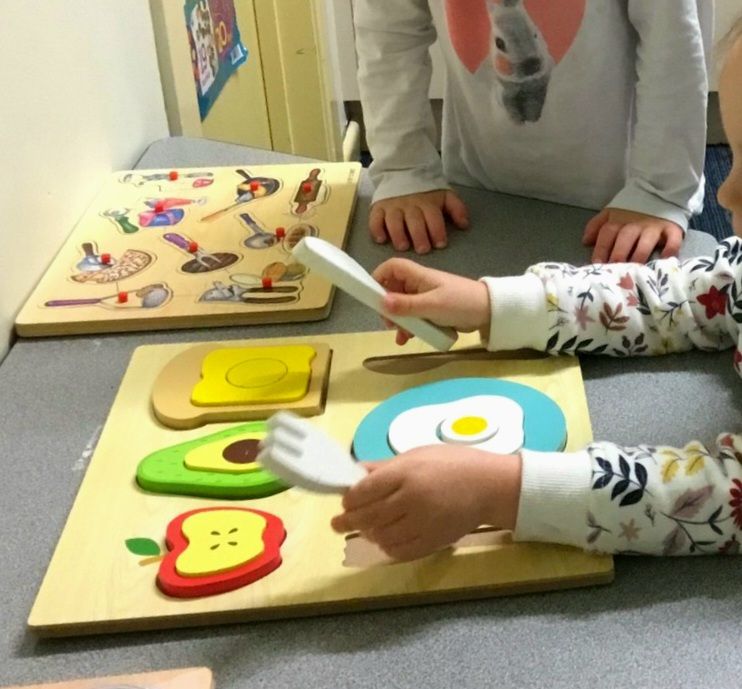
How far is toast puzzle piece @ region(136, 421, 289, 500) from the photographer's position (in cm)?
48

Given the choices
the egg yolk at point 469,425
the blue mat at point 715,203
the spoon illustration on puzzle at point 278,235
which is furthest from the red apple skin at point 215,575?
the blue mat at point 715,203

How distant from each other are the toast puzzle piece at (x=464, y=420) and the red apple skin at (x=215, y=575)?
8cm

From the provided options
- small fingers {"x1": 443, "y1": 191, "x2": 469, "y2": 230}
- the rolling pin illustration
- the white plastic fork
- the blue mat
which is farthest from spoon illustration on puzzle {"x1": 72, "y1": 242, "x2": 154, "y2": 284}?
the blue mat

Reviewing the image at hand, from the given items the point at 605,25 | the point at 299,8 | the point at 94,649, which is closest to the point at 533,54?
the point at 605,25

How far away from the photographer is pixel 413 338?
24.2 inches

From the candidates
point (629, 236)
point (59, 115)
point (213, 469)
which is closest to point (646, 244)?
point (629, 236)

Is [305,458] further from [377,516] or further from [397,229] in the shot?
[397,229]

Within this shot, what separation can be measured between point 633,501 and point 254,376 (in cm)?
24

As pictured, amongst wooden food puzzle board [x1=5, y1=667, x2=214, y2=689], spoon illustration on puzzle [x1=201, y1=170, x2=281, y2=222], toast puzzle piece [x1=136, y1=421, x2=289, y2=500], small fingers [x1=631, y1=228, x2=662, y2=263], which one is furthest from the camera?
spoon illustration on puzzle [x1=201, y1=170, x2=281, y2=222]

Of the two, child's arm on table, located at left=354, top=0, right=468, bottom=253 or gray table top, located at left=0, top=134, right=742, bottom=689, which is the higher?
child's arm on table, located at left=354, top=0, right=468, bottom=253

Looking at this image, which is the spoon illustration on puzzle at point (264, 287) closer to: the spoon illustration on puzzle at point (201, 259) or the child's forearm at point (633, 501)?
the spoon illustration on puzzle at point (201, 259)

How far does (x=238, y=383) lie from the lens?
0.57 metres

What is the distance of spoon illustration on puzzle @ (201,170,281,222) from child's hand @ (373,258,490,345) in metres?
0.24

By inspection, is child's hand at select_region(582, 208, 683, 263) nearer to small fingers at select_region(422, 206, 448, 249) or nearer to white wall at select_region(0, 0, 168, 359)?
small fingers at select_region(422, 206, 448, 249)
